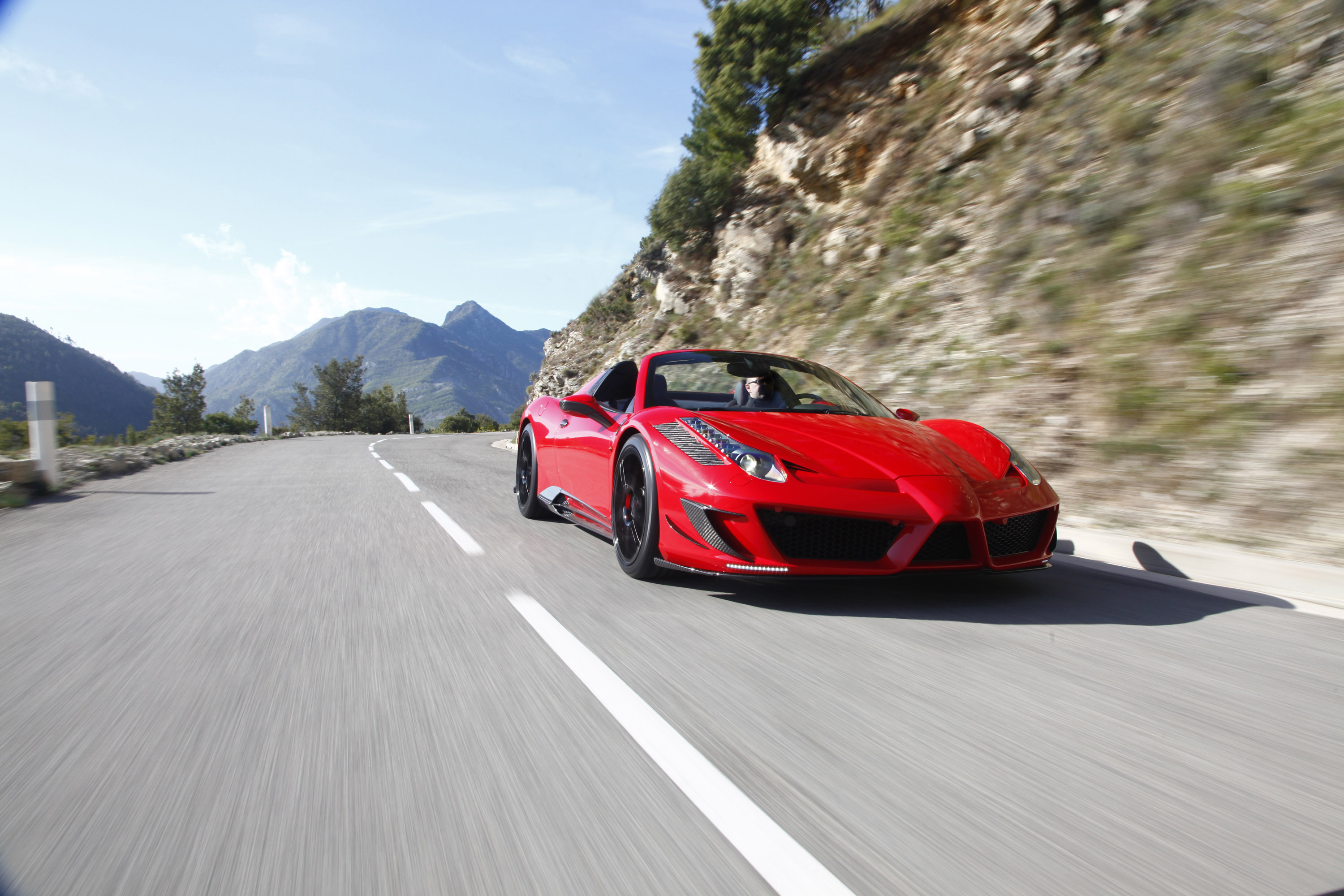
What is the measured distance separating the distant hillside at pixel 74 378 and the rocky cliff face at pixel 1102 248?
136423 millimetres

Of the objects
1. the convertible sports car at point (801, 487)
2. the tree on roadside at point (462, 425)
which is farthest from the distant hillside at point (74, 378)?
the convertible sports car at point (801, 487)

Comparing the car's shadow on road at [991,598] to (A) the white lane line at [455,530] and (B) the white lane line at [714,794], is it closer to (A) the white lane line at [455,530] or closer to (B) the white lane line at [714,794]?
(B) the white lane line at [714,794]

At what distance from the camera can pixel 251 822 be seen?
179 cm

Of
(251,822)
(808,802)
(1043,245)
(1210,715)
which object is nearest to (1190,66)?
(1043,245)

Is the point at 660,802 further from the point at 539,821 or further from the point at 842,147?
the point at 842,147

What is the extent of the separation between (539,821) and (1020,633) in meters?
2.22

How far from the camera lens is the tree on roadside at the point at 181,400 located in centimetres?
8950

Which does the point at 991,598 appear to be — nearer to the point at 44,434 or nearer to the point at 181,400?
the point at 44,434

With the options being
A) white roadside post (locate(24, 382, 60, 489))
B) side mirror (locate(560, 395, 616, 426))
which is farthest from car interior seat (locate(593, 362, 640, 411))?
white roadside post (locate(24, 382, 60, 489))

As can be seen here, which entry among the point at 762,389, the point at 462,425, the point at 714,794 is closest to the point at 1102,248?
the point at 762,389

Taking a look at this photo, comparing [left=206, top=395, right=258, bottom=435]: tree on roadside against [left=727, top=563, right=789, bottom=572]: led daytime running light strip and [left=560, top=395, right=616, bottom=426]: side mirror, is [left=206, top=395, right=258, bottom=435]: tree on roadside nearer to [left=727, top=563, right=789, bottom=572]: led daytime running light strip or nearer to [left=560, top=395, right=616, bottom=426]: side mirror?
[left=560, top=395, right=616, bottom=426]: side mirror

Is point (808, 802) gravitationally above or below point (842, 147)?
below

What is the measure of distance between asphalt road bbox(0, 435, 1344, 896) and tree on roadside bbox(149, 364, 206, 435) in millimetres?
97878

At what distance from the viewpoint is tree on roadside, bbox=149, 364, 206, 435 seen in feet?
294
